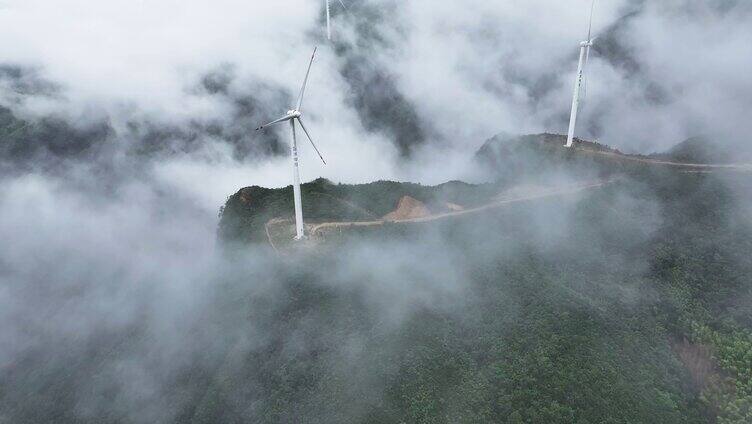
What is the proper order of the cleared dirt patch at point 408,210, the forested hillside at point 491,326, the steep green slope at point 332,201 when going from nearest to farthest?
the forested hillside at point 491,326 → the cleared dirt patch at point 408,210 → the steep green slope at point 332,201

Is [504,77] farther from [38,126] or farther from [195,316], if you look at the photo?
[38,126]

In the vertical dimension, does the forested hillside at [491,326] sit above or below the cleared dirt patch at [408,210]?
below

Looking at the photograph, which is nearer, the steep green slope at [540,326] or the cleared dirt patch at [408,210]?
the steep green slope at [540,326]

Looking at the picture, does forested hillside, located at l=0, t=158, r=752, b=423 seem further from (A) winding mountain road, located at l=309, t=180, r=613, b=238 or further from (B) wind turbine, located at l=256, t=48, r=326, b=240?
(B) wind turbine, located at l=256, t=48, r=326, b=240

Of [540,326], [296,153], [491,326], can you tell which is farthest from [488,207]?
[296,153]

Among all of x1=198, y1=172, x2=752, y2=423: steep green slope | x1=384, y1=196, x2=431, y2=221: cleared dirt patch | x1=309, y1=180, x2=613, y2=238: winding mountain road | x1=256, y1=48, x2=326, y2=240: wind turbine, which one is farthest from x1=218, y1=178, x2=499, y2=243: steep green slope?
x1=198, y1=172, x2=752, y2=423: steep green slope

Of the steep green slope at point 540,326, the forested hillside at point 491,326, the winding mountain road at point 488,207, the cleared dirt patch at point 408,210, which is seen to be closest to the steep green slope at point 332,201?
the cleared dirt patch at point 408,210

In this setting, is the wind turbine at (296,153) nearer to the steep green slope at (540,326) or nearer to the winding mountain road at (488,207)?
the winding mountain road at (488,207)

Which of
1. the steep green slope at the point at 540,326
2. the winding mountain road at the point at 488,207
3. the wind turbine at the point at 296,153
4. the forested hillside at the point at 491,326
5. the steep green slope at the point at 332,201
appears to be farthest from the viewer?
the steep green slope at the point at 332,201

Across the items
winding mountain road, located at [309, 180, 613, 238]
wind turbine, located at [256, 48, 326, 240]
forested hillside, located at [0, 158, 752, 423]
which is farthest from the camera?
winding mountain road, located at [309, 180, 613, 238]

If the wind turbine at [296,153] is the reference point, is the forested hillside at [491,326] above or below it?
below

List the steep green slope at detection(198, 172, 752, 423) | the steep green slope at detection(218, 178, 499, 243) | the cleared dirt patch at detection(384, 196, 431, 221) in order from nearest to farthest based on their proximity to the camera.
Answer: the steep green slope at detection(198, 172, 752, 423), the cleared dirt patch at detection(384, 196, 431, 221), the steep green slope at detection(218, 178, 499, 243)

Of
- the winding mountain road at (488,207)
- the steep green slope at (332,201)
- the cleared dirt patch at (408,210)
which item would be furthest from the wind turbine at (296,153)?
the cleared dirt patch at (408,210)

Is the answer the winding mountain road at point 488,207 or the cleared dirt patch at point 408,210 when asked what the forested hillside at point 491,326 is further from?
the cleared dirt patch at point 408,210
